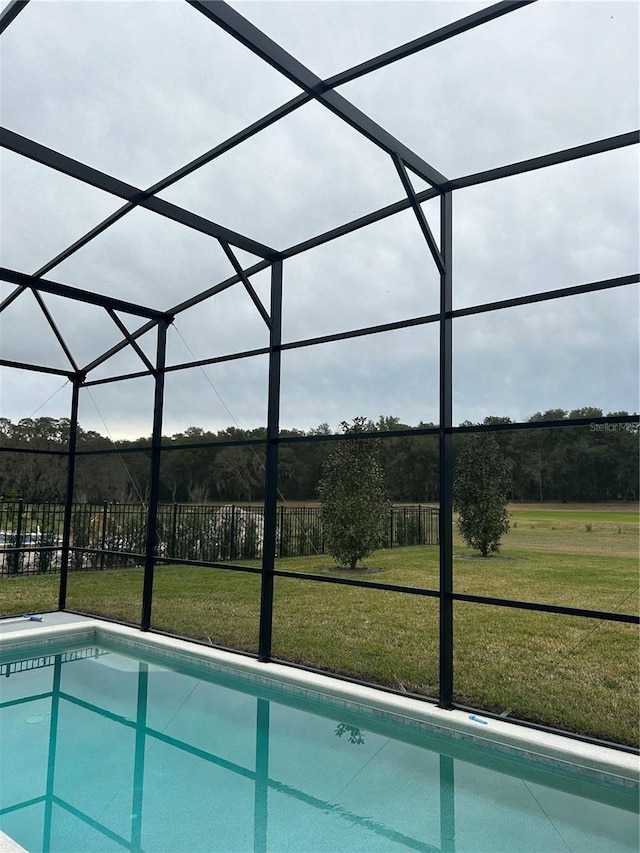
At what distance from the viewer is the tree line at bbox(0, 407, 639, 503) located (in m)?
10.2

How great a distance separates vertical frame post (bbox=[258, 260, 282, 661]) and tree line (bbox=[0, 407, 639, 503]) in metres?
4.26

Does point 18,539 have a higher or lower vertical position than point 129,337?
lower

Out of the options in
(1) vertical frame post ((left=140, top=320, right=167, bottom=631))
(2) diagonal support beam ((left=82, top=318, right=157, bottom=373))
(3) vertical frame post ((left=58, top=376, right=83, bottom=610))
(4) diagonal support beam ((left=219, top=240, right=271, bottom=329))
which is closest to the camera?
(4) diagonal support beam ((left=219, top=240, right=271, bottom=329))

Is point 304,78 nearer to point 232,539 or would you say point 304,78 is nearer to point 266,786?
point 266,786

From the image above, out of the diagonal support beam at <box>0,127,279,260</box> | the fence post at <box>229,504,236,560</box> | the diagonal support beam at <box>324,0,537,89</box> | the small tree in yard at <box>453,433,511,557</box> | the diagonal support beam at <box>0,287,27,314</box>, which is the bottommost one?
the fence post at <box>229,504,236,560</box>

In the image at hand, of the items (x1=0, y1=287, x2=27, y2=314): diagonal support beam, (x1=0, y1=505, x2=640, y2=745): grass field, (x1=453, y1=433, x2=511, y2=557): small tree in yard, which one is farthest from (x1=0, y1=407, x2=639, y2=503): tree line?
(x1=0, y1=287, x2=27, y2=314): diagonal support beam

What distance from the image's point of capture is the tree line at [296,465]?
10227 millimetres

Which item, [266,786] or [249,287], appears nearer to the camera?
[266,786]

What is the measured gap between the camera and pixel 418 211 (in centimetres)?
413

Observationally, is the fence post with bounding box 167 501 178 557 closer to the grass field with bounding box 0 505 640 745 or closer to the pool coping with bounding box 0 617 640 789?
the grass field with bounding box 0 505 640 745

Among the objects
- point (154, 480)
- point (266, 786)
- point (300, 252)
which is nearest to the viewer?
point (266, 786)

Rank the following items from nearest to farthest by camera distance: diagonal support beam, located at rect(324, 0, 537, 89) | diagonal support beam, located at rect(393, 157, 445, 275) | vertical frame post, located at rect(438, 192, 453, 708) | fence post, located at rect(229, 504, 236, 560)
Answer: diagonal support beam, located at rect(324, 0, 537, 89) < diagonal support beam, located at rect(393, 157, 445, 275) < vertical frame post, located at rect(438, 192, 453, 708) < fence post, located at rect(229, 504, 236, 560)

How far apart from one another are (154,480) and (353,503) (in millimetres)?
4940

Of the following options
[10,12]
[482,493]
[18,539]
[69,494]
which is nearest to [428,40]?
[10,12]
